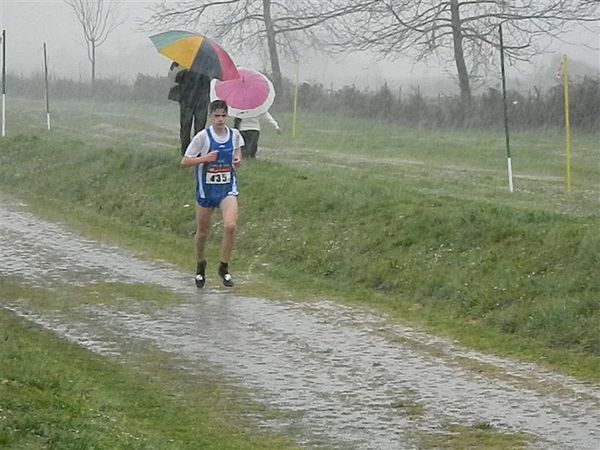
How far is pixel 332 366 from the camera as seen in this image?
9.29 meters

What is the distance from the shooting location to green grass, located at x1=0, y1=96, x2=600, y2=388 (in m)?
10.8

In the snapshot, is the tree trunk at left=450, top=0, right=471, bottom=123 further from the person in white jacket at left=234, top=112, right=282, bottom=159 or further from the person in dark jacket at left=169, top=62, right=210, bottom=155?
the person in dark jacket at left=169, top=62, right=210, bottom=155

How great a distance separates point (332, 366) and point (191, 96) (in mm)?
9705

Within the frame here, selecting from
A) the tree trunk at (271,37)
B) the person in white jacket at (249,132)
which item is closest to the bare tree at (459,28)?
the tree trunk at (271,37)

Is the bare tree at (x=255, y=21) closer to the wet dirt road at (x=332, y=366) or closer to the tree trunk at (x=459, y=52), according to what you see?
the tree trunk at (x=459, y=52)

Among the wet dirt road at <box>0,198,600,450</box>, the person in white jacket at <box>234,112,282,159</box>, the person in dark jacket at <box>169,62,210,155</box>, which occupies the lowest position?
the wet dirt road at <box>0,198,600,450</box>

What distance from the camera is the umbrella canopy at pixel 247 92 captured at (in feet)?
61.2

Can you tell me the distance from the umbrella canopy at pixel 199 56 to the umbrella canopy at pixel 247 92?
3238mm

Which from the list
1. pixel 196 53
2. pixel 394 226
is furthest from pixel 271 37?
pixel 394 226

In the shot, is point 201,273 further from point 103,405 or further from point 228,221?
point 103,405

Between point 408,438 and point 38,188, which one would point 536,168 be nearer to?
point 38,188

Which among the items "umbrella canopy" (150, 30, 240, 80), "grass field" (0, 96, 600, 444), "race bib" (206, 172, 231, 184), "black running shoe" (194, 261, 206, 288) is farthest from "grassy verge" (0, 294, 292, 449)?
"umbrella canopy" (150, 30, 240, 80)

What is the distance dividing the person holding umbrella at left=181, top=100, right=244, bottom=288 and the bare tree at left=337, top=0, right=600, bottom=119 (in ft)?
91.6

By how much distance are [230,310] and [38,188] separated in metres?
10.4
